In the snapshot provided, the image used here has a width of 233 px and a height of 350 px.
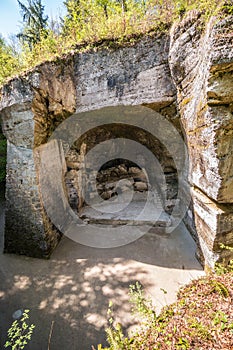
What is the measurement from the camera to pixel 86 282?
97.2 inches

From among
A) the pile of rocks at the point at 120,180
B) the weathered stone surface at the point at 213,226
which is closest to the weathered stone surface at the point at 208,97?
the weathered stone surface at the point at 213,226

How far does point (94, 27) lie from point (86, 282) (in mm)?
4379

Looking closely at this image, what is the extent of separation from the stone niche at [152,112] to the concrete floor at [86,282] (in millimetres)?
307

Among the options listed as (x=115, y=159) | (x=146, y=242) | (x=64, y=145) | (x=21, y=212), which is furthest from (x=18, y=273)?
(x=115, y=159)

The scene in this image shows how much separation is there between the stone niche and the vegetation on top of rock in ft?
0.69

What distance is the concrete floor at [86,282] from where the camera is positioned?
1.92m

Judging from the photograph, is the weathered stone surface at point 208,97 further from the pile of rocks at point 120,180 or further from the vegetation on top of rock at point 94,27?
the pile of rocks at point 120,180

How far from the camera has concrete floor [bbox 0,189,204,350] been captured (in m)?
1.92

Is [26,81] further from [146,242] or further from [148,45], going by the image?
[146,242]

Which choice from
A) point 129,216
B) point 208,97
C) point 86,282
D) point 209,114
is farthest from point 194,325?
point 129,216

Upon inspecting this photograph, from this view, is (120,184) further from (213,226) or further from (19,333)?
(19,333)

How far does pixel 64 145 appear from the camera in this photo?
12.3 ft

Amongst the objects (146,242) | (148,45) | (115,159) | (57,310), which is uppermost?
(148,45)

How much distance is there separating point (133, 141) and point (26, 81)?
9.32 ft
